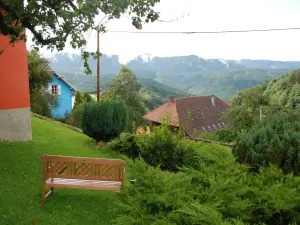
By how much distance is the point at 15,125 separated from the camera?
1262cm

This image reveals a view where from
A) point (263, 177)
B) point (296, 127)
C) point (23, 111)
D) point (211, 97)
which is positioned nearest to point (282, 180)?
point (263, 177)

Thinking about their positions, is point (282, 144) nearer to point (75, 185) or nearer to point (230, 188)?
point (230, 188)

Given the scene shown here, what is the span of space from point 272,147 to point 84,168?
3959mm

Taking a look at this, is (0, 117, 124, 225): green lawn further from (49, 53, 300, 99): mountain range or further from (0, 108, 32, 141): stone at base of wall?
(49, 53, 300, 99): mountain range

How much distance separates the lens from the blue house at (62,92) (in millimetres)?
39750

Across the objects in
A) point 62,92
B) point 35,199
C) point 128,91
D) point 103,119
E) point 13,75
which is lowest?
point 62,92

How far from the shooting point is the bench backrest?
22.9 feet

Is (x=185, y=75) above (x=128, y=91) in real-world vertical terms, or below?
below

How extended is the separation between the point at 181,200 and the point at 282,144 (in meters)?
2.64

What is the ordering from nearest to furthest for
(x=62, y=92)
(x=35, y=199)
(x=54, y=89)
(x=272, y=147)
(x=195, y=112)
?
(x=272, y=147), (x=35, y=199), (x=195, y=112), (x=54, y=89), (x=62, y=92)

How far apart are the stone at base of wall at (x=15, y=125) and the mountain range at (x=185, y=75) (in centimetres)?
6023

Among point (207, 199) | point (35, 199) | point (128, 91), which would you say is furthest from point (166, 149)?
point (128, 91)

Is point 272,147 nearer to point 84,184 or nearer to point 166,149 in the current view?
point 84,184

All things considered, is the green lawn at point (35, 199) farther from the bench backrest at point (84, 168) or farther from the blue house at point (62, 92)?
the blue house at point (62, 92)
